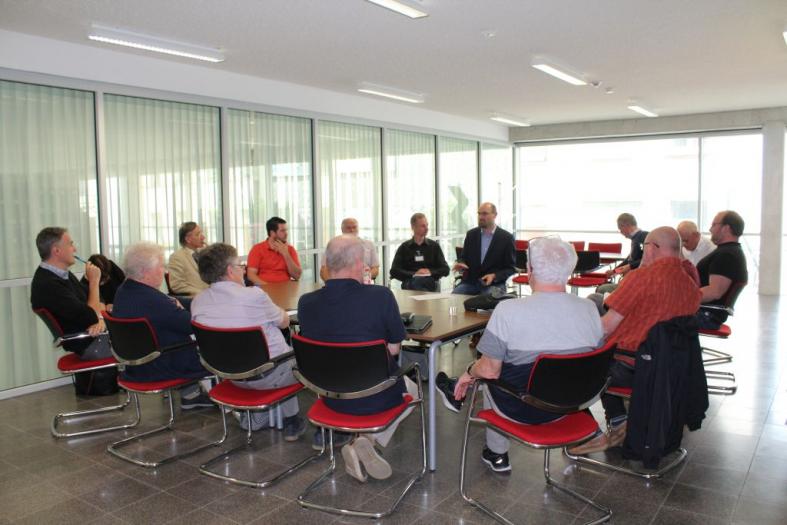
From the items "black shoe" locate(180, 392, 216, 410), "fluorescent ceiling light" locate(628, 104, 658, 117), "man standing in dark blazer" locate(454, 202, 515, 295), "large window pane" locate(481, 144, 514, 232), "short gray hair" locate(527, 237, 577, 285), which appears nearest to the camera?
"short gray hair" locate(527, 237, 577, 285)

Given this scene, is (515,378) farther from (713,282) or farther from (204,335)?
(713,282)

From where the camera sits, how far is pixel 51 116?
557 cm

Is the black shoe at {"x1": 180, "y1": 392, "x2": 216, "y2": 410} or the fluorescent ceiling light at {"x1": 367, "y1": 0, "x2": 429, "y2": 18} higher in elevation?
the fluorescent ceiling light at {"x1": 367, "y1": 0, "x2": 429, "y2": 18}

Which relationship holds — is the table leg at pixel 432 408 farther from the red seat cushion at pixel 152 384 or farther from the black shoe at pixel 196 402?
the black shoe at pixel 196 402

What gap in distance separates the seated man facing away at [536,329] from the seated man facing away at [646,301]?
0.55 meters

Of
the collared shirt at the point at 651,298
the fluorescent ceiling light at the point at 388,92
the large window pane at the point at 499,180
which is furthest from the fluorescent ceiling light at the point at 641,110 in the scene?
the collared shirt at the point at 651,298

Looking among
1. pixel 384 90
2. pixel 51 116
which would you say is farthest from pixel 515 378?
pixel 384 90

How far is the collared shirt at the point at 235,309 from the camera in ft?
12.0

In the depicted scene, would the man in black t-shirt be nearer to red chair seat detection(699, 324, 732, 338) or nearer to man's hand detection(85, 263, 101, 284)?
red chair seat detection(699, 324, 732, 338)

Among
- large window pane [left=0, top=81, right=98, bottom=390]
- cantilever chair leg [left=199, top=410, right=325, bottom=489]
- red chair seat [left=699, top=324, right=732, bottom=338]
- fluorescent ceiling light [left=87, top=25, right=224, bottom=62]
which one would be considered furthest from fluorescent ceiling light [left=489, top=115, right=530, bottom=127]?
cantilever chair leg [left=199, top=410, right=325, bottom=489]

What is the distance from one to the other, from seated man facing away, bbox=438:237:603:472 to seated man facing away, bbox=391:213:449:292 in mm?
3593

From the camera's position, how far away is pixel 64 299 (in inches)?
173

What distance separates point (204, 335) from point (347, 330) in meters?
0.83

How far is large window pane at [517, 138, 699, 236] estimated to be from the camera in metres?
11.9
